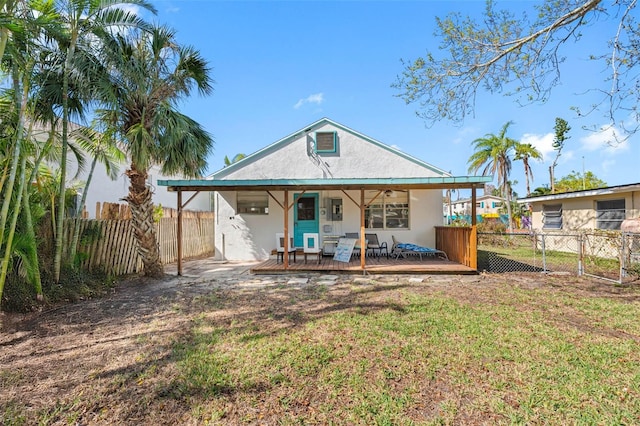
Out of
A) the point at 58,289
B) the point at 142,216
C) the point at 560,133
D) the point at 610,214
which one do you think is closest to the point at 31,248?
the point at 58,289

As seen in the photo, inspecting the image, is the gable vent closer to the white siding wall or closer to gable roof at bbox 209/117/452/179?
the white siding wall

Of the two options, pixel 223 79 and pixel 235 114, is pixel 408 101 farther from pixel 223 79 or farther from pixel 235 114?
pixel 235 114

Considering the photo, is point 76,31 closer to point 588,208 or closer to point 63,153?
point 63,153

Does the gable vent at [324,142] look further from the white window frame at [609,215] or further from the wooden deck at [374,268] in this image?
the white window frame at [609,215]

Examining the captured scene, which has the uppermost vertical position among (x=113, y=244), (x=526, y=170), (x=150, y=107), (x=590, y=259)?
(x=526, y=170)

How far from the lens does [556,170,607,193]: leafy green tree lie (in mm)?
28822

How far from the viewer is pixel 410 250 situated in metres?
9.91

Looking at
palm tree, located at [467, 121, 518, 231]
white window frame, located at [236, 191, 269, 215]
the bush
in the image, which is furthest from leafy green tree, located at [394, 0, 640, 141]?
palm tree, located at [467, 121, 518, 231]

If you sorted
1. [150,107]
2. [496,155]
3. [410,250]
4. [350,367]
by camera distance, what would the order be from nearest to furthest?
[350,367] → [150,107] → [410,250] → [496,155]

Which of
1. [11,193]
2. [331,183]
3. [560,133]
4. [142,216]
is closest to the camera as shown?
[11,193]

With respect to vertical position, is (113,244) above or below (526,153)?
below

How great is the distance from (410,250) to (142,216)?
7.77 meters

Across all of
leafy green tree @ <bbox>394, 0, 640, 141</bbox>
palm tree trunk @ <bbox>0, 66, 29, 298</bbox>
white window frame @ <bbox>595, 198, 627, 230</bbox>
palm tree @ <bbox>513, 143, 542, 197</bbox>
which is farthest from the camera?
palm tree @ <bbox>513, 143, 542, 197</bbox>

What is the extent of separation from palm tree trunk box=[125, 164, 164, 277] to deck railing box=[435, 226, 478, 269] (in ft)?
26.9
